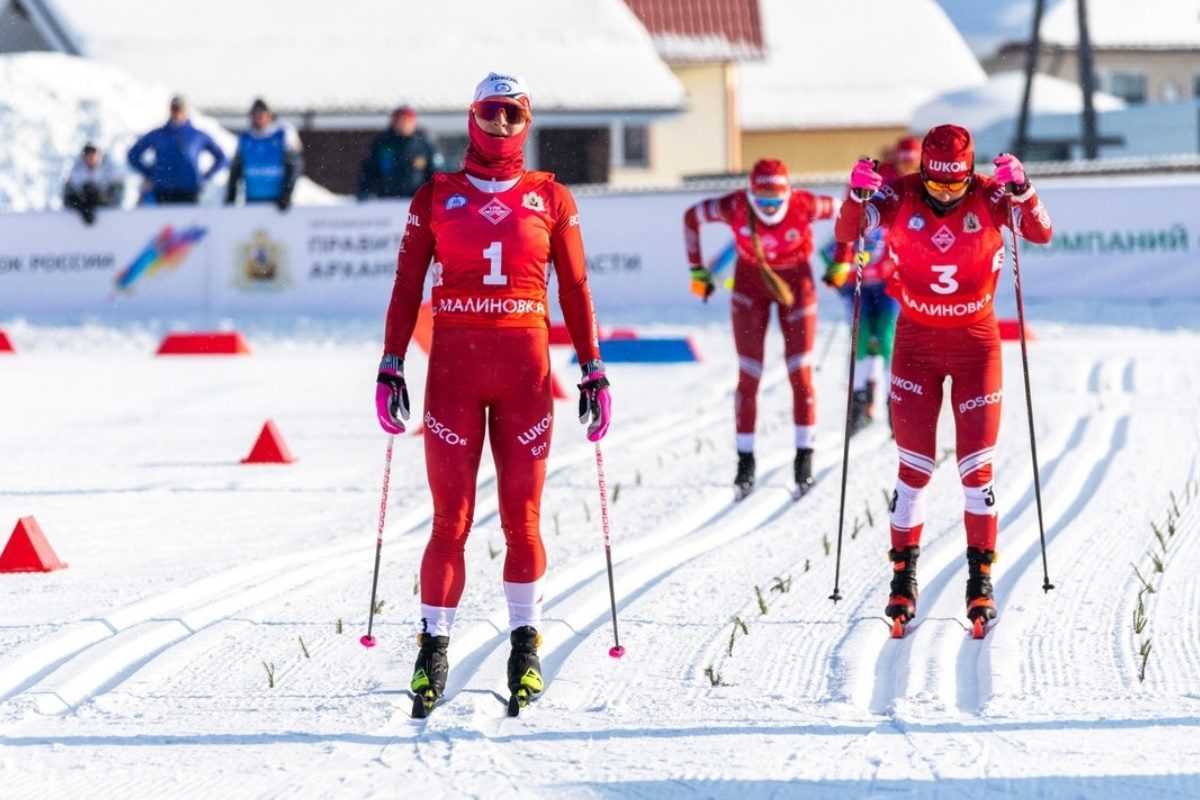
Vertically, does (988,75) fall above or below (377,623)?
above

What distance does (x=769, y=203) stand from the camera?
1151cm

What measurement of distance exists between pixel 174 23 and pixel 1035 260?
2265cm

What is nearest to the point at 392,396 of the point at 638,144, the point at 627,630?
the point at 627,630

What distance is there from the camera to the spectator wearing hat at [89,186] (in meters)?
22.2

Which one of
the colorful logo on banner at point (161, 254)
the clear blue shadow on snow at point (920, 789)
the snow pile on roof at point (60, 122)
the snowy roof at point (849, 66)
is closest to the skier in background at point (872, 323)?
the clear blue shadow on snow at point (920, 789)

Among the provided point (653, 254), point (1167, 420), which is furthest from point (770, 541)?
point (653, 254)

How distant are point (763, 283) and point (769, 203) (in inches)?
18.5

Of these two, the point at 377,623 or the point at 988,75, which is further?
the point at 988,75

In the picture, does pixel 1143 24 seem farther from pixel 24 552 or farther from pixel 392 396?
pixel 392 396

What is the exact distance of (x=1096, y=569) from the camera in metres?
8.71

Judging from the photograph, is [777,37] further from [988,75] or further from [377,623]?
[377,623]

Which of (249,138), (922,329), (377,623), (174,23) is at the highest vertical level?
(174,23)

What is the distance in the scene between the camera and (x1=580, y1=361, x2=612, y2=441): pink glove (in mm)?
6727

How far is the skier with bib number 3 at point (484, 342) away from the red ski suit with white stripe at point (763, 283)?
484cm
